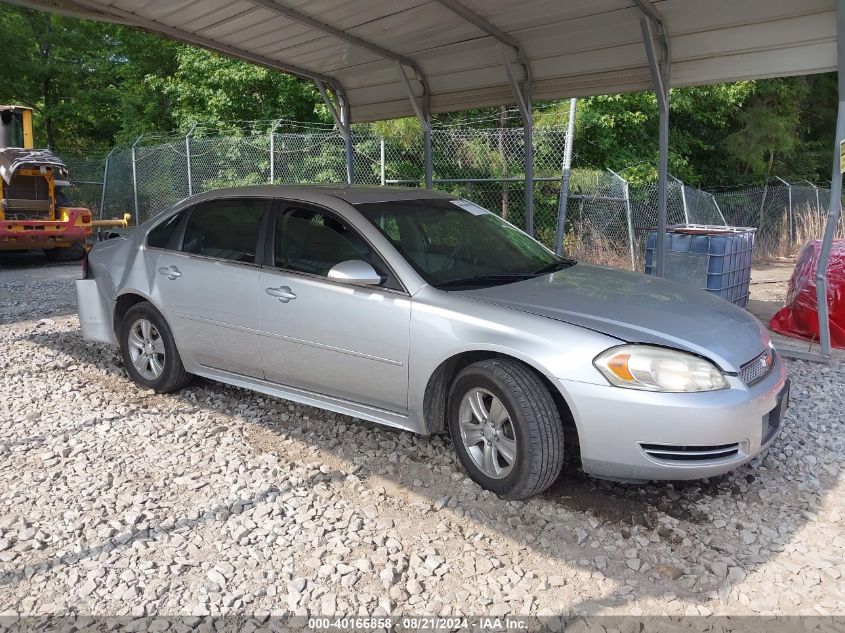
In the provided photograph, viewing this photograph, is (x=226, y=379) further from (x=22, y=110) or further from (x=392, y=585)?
(x=22, y=110)

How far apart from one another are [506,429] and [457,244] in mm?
1444

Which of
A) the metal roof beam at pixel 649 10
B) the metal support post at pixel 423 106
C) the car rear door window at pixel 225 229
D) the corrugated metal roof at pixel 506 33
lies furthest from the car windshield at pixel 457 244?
the metal support post at pixel 423 106

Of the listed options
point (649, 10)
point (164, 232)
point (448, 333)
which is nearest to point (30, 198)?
point (164, 232)

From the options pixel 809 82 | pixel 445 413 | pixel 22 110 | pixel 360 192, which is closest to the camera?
pixel 445 413

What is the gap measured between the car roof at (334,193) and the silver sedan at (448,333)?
0.02 m

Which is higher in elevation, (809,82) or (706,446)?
(809,82)

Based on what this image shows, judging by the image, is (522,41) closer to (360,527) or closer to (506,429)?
(506,429)

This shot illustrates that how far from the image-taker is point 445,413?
3.90 metres

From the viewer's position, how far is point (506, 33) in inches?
281

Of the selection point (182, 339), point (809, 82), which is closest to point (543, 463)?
point (182, 339)

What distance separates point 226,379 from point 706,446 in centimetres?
314

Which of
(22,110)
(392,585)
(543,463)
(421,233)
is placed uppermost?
(22,110)

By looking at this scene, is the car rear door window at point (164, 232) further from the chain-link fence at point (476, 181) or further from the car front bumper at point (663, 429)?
the chain-link fence at point (476, 181)

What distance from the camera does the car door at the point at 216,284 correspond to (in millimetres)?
4559
